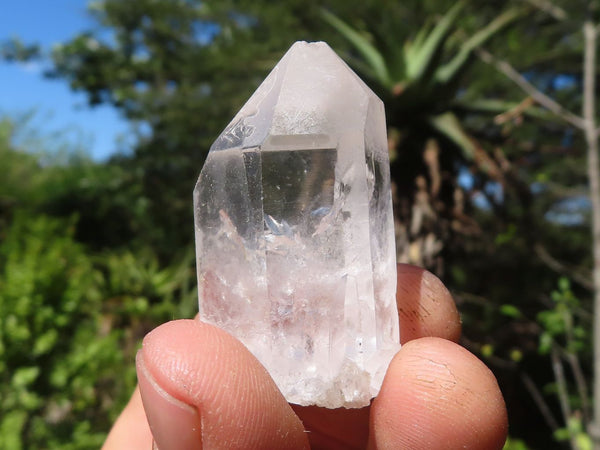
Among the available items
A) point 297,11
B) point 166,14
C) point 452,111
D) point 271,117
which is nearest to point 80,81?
point 166,14

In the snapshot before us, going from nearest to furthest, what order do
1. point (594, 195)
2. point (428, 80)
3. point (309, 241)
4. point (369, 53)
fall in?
point (309, 241) < point (594, 195) < point (428, 80) < point (369, 53)

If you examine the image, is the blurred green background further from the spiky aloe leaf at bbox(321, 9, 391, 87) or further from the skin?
the skin

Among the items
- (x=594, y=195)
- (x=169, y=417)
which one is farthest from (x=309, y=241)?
(x=594, y=195)

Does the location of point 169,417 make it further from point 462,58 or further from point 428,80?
point 462,58

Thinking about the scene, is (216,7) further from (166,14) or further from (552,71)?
(552,71)

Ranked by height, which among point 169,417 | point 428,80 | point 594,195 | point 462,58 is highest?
point 462,58

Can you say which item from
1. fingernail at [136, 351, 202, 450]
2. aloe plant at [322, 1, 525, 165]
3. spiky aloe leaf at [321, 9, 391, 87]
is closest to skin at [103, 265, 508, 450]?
fingernail at [136, 351, 202, 450]
